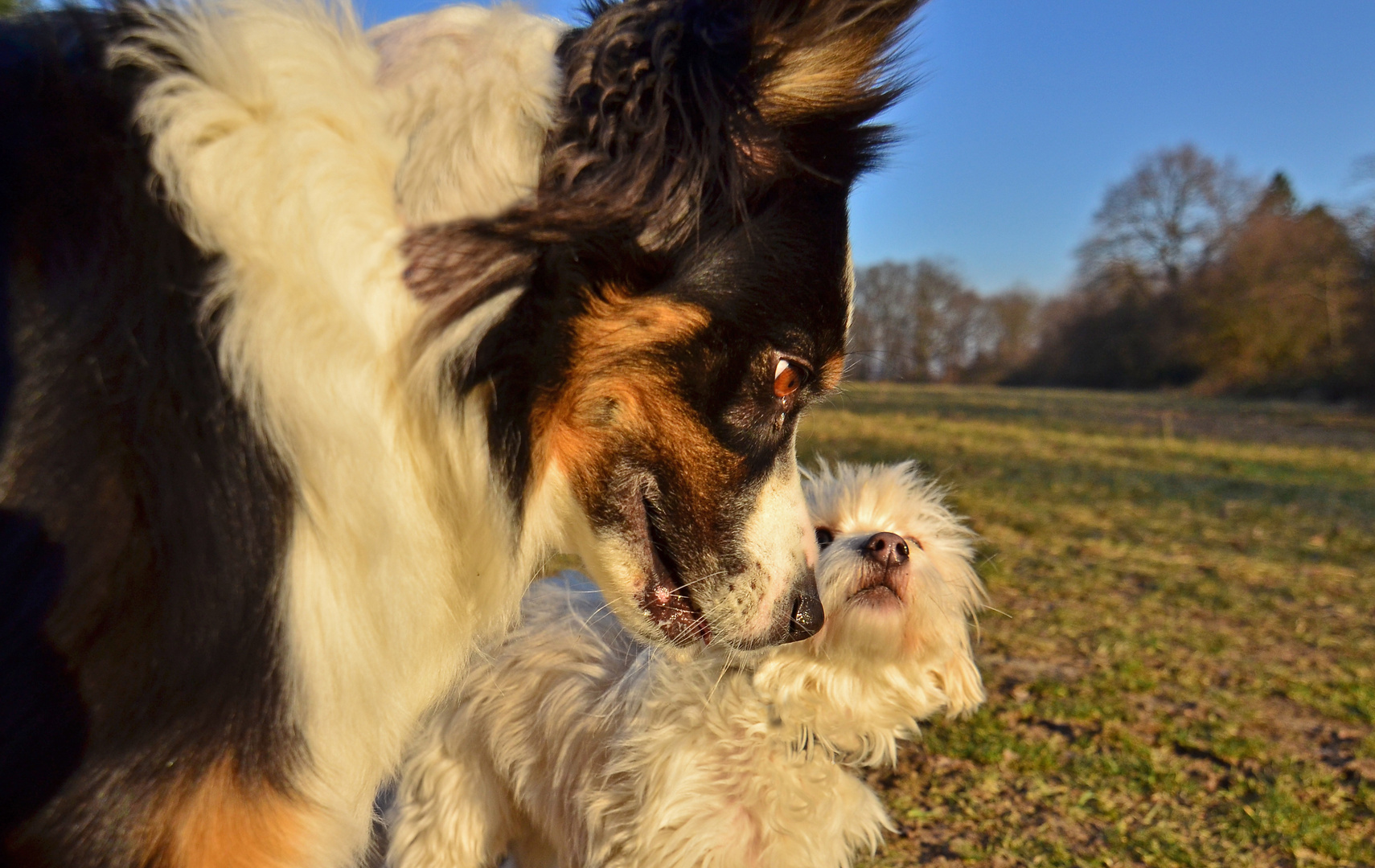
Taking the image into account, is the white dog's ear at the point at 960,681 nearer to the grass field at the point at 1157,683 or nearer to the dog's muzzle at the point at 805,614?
the grass field at the point at 1157,683

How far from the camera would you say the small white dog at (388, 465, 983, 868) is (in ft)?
7.79

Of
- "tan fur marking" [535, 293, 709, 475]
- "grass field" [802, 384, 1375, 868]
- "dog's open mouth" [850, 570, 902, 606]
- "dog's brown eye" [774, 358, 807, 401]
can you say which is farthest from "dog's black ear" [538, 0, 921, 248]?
"dog's open mouth" [850, 570, 902, 606]

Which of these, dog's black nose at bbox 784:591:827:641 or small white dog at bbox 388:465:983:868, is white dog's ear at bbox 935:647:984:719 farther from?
dog's black nose at bbox 784:591:827:641

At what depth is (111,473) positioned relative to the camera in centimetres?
125

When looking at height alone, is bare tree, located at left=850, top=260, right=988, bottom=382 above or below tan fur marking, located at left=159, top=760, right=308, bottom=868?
above

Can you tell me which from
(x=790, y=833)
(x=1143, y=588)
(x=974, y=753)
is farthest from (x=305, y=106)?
(x=1143, y=588)

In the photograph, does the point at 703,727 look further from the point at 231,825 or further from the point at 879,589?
the point at 231,825

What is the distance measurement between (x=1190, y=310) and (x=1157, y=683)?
3407cm

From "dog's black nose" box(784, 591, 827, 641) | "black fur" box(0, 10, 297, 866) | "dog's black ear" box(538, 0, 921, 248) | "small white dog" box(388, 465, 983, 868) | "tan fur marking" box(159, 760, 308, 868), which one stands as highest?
"dog's black ear" box(538, 0, 921, 248)

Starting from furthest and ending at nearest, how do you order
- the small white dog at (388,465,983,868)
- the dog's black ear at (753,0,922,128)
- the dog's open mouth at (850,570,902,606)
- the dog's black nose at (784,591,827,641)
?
the dog's open mouth at (850,570,902,606)
the small white dog at (388,465,983,868)
the dog's black nose at (784,591,827,641)
the dog's black ear at (753,0,922,128)

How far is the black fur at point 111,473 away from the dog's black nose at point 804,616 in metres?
1.08

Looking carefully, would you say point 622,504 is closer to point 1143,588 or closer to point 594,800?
point 594,800

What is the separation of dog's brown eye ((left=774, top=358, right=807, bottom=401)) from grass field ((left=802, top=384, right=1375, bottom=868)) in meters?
0.62

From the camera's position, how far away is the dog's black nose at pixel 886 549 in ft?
8.52
